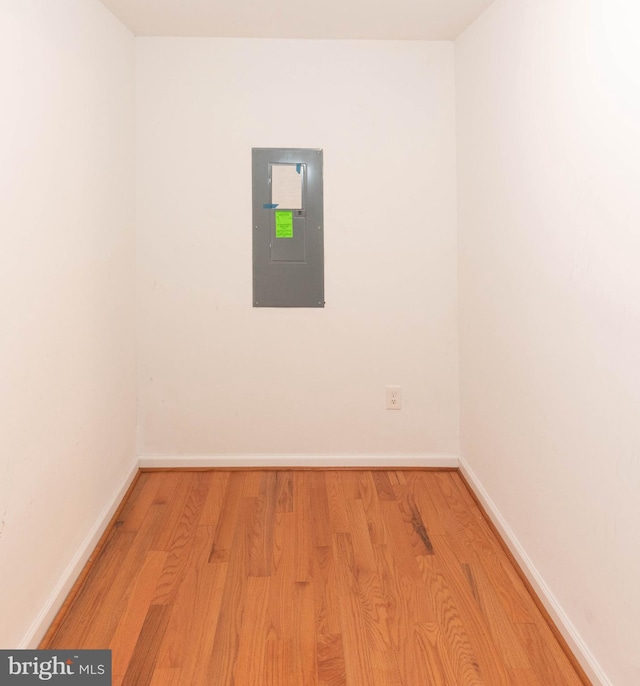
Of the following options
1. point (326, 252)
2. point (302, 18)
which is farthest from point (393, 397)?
point (302, 18)

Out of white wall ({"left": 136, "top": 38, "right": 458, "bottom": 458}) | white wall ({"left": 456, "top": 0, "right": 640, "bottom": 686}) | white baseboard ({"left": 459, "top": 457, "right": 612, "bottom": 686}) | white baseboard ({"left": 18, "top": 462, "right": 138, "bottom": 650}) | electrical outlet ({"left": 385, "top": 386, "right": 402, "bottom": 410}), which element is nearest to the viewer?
white wall ({"left": 456, "top": 0, "right": 640, "bottom": 686})

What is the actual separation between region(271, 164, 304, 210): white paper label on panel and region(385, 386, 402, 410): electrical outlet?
1.14 m

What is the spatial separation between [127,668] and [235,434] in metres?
1.69

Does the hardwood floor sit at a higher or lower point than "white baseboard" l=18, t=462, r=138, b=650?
lower

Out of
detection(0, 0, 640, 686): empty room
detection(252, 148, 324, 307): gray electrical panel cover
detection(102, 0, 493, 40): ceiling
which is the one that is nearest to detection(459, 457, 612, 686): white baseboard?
detection(0, 0, 640, 686): empty room

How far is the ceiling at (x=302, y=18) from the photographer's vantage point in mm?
Answer: 2730

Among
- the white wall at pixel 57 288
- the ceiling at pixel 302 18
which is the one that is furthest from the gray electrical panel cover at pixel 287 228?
the white wall at pixel 57 288

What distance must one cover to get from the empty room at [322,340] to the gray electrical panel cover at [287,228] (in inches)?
0.7

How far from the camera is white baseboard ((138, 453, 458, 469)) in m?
3.43

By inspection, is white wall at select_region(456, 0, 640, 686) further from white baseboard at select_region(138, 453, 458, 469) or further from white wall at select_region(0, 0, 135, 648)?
white wall at select_region(0, 0, 135, 648)

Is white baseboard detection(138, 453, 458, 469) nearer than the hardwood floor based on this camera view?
No

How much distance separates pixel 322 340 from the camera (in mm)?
3398

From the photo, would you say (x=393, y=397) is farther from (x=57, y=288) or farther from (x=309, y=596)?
(x=57, y=288)

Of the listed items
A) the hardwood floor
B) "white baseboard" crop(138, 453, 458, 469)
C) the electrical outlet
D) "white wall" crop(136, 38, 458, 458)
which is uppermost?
"white wall" crop(136, 38, 458, 458)
